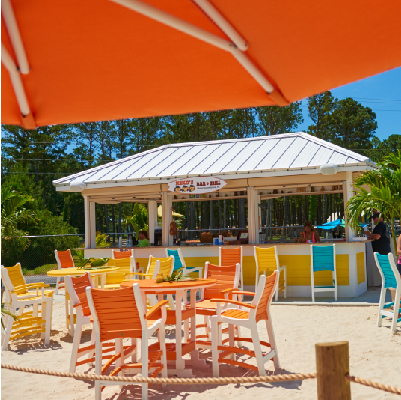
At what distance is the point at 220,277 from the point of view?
20.9 ft

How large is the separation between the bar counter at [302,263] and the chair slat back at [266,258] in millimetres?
462

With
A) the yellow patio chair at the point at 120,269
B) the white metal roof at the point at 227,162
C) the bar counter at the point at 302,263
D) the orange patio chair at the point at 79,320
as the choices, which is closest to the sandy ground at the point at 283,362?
the orange patio chair at the point at 79,320

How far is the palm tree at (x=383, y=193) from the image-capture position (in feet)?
25.8

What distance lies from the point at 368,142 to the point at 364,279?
112ft

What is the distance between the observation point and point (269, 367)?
5227 millimetres

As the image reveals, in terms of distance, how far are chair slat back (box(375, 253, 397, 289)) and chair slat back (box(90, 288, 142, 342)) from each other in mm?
4113

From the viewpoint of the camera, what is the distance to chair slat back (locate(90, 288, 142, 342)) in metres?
4.10

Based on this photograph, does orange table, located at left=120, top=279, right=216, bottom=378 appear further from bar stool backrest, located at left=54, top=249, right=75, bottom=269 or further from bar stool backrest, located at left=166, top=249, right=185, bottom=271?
bar stool backrest, located at left=54, top=249, right=75, bottom=269

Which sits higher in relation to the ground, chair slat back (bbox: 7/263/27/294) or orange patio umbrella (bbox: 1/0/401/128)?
orange patio umbrella (bbox: 1/0/401/128)

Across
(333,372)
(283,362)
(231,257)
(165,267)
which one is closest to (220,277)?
(165,267)

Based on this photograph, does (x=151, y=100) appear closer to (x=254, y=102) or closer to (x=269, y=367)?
(x=254, y=102)

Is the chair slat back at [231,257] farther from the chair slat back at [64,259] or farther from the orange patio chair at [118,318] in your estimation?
the orange patio chair at [118,318]

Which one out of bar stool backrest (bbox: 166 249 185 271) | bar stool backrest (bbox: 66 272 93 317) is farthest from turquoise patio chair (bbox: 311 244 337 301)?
bar stool backrest (bbox: 66 272 93 317)

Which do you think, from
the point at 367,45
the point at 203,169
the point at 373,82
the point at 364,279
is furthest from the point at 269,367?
the point at 373,82
